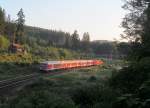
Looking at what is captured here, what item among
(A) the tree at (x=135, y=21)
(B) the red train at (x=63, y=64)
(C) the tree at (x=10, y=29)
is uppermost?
(C) the tree at (x=10, y=29)

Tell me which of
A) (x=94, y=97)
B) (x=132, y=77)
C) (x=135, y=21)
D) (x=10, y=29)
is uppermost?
(x=10, y=29)

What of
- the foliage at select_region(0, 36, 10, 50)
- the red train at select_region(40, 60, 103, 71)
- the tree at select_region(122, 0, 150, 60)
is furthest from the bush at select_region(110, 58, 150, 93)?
the foliage at select_region(0, 36, 10, 50)

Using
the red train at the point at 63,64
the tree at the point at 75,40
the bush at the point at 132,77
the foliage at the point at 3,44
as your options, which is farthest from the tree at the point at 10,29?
the bush at the point at 132,77

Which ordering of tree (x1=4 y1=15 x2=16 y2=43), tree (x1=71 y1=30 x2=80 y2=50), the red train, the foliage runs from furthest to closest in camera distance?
tree (x1=71 y1=30 x2=80 y2=50), tree (x1=4 y1=15 x2=16 y2=43), the foliage, the red train

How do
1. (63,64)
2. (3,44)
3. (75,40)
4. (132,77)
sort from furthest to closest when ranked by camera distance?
1. (75,40)
2. (3,44)
3. (63,64)
4. (132,77)

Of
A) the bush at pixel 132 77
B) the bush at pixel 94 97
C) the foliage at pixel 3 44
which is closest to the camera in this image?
the bush at pixel 94 97

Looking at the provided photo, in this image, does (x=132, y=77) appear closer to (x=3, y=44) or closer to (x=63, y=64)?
(x=63, y=64)

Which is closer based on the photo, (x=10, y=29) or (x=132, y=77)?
(x=132, y=77)

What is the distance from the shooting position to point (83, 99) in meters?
14.0

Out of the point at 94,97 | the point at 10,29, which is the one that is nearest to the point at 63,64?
the point at 94,97

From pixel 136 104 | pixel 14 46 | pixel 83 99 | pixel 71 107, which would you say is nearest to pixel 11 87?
pixel 83 99

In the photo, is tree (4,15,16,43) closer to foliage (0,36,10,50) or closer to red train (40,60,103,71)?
foliage (0,36,10,50)

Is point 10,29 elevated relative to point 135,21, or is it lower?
elevated

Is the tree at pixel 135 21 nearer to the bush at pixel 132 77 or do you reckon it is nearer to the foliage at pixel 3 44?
the bush at pixel 132 77
